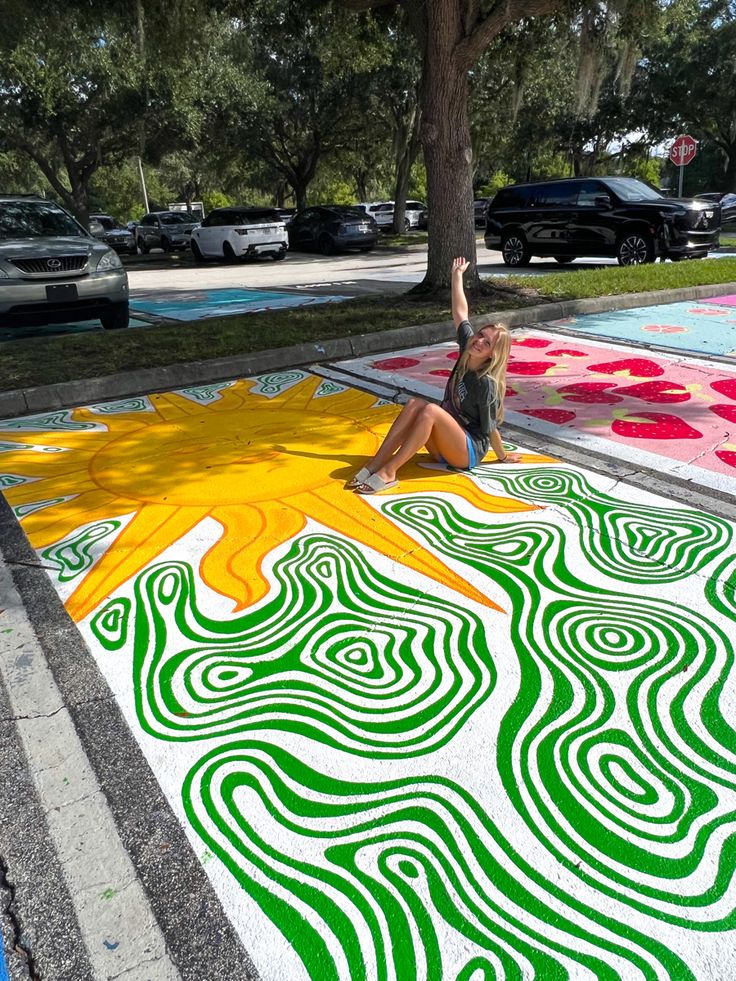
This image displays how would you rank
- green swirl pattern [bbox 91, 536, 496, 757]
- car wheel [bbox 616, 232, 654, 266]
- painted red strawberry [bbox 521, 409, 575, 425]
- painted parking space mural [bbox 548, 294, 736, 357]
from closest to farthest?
green swirl pattern [bbox 91, 536, 496, 757]
painted red strawberry [bbox 521, 409, 575, 425]
painted parking space mural [bbox 548, 294, 736, 357]
car wheel [bbox 616, 232, 654, 266]

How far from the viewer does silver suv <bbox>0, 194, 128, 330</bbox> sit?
849 cm

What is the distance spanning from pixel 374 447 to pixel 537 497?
1.34m

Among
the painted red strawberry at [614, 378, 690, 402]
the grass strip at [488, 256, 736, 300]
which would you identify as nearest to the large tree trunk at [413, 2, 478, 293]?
the grass strip at [488, 256, 736, 300]

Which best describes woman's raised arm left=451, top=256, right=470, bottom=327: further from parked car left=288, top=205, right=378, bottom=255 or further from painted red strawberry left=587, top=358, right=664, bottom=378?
parked car left=288, top=205, right=378, bottom=255

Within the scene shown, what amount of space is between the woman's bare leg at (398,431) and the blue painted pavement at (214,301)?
7.43 meters

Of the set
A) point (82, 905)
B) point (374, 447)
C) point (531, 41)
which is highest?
point (531, 41)

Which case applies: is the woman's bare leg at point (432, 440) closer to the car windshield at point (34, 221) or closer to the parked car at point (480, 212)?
the car windshield at point (34, 221)

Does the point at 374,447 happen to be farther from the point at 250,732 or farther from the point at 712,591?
the point at 250,732

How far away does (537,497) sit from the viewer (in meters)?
4.18

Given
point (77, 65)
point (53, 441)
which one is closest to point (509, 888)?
point (53, 441)

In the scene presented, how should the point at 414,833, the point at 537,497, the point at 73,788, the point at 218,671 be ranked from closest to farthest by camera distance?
the point at 414,833 < the point at 73,788 < the point at 218,671 < the point at 537,497

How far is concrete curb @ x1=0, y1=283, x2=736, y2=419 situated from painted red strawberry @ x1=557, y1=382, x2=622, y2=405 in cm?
257

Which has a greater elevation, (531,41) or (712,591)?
(531,41)

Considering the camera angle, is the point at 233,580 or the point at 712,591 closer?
the point at 712,591
